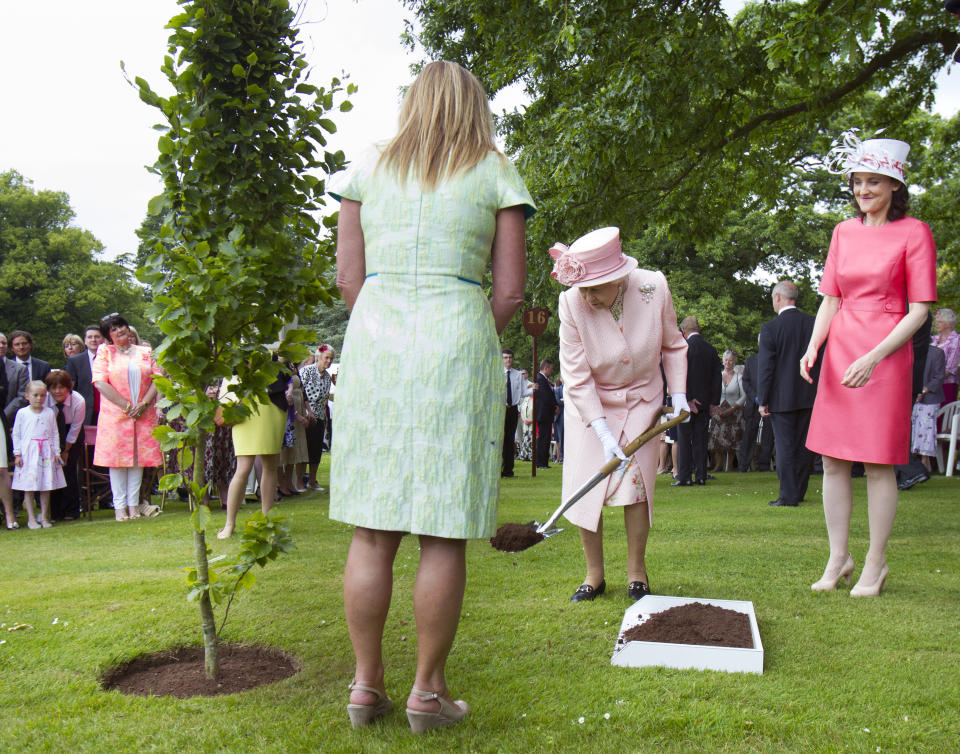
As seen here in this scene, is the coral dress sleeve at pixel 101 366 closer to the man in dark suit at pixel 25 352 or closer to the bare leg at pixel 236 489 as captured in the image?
the man in dark suit at pixel 25 352

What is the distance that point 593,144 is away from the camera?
975cm

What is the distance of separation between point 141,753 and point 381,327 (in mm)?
1654

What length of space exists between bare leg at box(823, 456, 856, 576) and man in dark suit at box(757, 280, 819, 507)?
4.64m

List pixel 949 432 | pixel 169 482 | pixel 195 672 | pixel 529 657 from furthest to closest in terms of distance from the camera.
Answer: pixel 949 432 → pixel 529 657 → pixel 195 672 → pixel 169 482

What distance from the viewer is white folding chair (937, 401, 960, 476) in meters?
13.0

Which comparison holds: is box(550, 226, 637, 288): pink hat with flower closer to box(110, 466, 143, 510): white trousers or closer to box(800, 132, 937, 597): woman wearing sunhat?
box(800, 132, 937, 597): woman wearing sunhat

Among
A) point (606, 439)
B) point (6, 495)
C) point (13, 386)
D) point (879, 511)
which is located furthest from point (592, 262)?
point (13, 386)

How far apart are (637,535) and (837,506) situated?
1.25 meters

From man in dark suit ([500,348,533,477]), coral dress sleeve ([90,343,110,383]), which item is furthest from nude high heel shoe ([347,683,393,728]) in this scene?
man in dark suit ([500,348,533,477])

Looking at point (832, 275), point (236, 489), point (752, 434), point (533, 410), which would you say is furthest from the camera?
point (533, 410)

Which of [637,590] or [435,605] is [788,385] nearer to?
[637,590]

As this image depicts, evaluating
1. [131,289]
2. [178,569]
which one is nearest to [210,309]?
[178,569]

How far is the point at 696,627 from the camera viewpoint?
3957 mm

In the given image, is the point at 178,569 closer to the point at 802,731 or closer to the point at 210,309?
the point at 210,309
